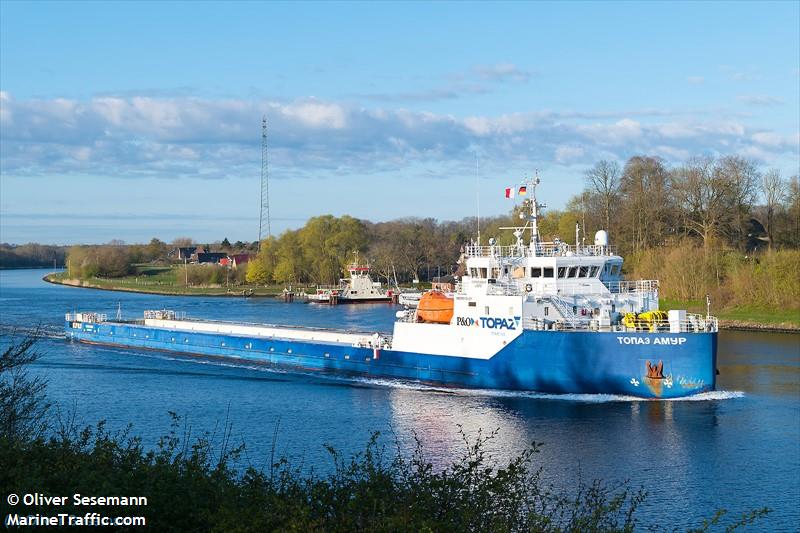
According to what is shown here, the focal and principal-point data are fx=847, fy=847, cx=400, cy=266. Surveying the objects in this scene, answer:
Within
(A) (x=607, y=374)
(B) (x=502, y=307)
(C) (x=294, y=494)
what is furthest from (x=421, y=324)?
(C) (x=294, y=494)

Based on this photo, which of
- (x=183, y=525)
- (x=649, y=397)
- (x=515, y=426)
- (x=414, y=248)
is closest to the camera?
(x=183, y=525)

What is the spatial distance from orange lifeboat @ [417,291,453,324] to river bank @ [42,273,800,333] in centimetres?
3243

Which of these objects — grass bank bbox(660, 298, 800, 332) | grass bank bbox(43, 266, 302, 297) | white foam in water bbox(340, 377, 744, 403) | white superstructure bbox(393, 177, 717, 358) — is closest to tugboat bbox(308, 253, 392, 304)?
grass bank bbox(43, 266, 302, 297)

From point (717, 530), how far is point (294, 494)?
11.5 metres

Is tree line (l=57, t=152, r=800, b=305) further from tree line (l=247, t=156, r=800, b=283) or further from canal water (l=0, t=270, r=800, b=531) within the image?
canal water (l=0, t=270, r=800, b=531)

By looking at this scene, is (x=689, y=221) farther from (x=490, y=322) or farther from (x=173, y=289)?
(x=173, y=289)

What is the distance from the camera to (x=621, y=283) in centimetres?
3625

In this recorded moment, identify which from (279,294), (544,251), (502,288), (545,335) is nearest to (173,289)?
(279,294)

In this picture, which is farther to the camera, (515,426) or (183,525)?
(515,426)

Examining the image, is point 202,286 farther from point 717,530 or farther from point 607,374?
point 717,530

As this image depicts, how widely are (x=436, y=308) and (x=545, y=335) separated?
5.89 meters

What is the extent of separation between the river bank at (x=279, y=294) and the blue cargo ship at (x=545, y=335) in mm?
28286

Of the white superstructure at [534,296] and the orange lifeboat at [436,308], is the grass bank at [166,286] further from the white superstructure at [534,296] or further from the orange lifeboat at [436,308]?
the white superstructure at [534,296]

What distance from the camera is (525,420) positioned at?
98.9 feet
